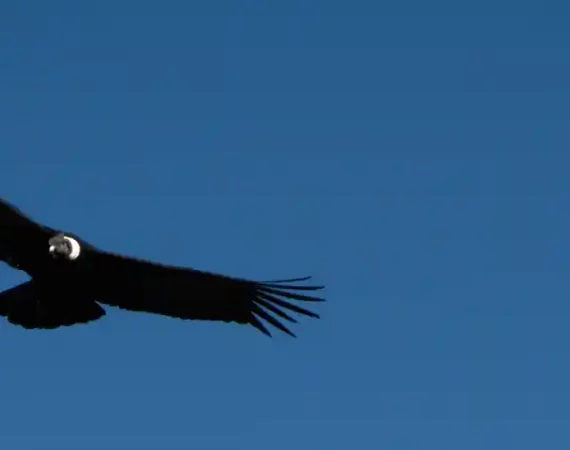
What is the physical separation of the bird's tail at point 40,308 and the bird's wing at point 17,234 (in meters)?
0.47

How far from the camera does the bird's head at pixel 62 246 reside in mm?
20500

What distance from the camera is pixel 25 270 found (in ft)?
69.1

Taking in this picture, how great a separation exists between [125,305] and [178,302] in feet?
2.68

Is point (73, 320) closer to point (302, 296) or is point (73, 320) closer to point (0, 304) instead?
point (0, 304)

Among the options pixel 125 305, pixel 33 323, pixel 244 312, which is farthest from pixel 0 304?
pixel 244 312

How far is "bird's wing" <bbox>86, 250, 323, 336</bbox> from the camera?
20.8 metres

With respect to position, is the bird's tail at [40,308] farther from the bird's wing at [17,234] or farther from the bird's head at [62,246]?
the bird's head at [62,246]

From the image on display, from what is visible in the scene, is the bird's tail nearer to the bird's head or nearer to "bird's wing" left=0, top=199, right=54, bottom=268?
"bird's wing" left=0, top=199, right=54, bottom=268

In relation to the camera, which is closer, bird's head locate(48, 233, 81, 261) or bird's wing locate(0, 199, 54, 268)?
bird's head locate(48, 233, 81, 261)

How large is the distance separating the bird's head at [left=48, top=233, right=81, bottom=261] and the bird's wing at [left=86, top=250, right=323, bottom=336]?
0.55 metres

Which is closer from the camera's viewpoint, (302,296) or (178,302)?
(302,296)

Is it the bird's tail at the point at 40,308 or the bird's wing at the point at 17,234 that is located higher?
the bird's wing at the point at 17,234

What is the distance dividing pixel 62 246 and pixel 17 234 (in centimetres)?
86

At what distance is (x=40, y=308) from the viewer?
2089 centimetres
